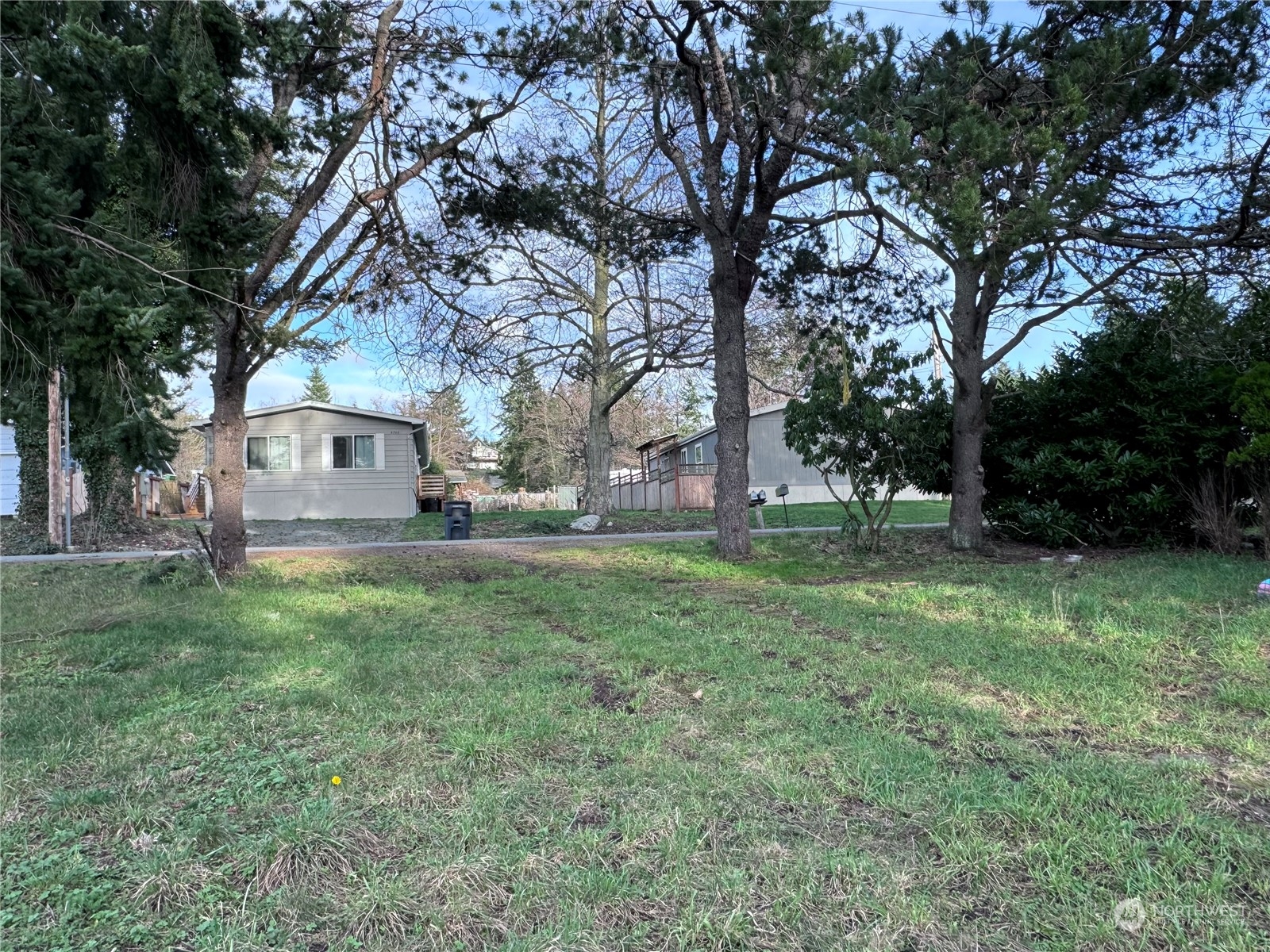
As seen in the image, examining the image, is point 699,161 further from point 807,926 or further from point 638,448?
point 638,448

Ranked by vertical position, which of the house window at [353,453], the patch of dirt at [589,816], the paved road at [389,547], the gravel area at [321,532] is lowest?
the patch of dirt at [589,816]

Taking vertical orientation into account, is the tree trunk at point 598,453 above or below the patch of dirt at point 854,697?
above

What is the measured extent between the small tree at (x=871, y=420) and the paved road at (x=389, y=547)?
3.19m

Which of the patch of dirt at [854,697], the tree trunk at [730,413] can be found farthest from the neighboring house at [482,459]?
the patch of dirt at [854,697]

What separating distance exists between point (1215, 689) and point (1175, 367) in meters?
6.83

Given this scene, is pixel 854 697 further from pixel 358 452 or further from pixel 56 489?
pixel 358 452

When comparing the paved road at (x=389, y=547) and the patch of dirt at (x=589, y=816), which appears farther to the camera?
the paved road at (x=389, y=547)

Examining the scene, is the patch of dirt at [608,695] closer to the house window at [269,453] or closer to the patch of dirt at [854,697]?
the patch of dirt at [854,697]

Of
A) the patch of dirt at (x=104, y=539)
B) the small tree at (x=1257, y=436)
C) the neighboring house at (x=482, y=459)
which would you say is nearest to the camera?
the small tree at (x=1257, y=436)

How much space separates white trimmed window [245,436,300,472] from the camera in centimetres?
2116

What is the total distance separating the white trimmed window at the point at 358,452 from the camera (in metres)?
21.4

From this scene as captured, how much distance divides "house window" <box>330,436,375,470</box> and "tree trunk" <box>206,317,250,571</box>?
13164mm

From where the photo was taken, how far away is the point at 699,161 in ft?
33.0

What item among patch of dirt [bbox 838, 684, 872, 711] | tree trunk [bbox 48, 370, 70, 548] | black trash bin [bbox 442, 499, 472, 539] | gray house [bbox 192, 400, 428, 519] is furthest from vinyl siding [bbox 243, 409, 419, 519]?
patch of dirt [bbox 838, 684, 872, 711]
